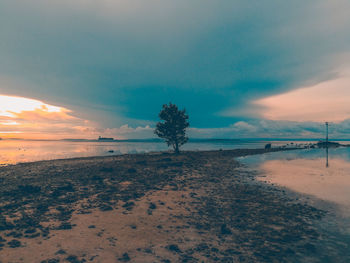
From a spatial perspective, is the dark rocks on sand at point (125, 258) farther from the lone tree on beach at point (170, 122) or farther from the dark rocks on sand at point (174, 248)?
the lone tree on beach at point (170, 122)

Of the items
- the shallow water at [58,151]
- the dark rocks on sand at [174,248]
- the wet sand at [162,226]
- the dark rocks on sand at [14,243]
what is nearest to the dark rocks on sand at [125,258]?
the wet sand at [162,226]

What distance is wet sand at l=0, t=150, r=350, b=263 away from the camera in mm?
7328

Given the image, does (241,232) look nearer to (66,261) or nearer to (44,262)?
(66,261)

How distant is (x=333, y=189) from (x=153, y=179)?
16029 millimetres

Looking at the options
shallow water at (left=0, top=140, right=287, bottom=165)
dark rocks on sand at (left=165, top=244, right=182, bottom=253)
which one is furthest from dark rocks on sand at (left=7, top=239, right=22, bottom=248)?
shallow water at (left=0, top=140, right=287, bottom=165)

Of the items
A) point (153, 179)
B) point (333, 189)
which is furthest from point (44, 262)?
point (333, 189)

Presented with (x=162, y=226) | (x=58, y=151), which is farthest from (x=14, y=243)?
(x=58, y=151)

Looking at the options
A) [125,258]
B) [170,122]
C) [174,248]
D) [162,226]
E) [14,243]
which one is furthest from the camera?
[170,122]

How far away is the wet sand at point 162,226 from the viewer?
733 cm

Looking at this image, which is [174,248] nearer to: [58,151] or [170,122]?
[170,122]

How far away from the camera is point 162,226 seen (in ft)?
31.7

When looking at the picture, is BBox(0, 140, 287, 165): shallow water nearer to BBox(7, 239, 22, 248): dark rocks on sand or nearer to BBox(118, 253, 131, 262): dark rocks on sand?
BBox(7, 239, 22, 248): dark rocks on sand

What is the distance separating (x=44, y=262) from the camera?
6.75 m

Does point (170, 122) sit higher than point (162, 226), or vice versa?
point (170, 122)
